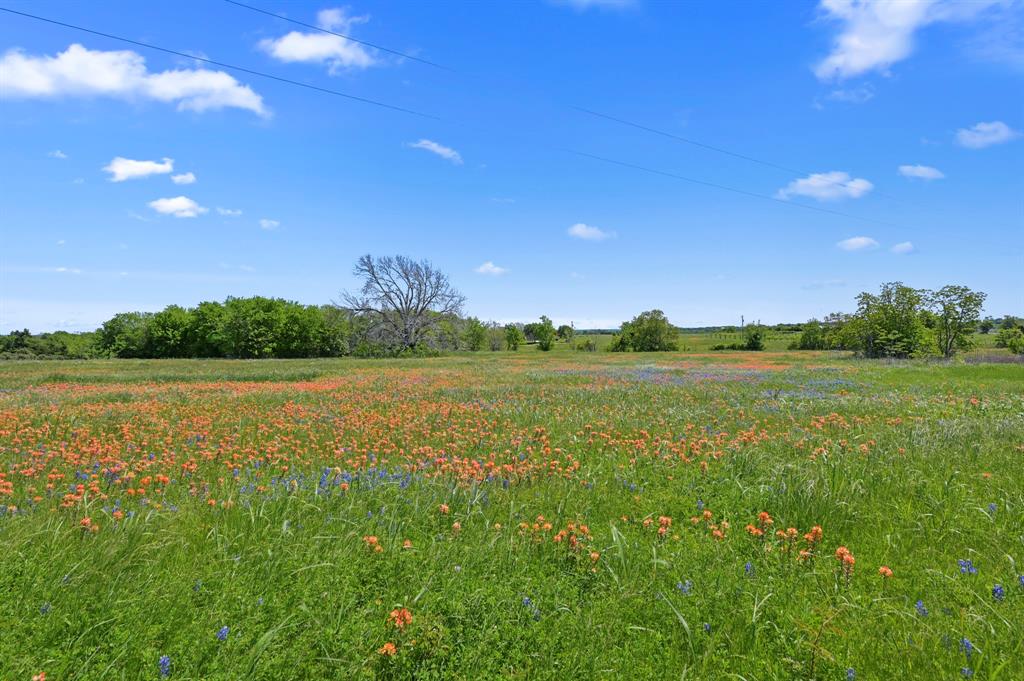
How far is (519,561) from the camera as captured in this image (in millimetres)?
3967

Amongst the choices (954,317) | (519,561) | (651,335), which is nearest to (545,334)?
(651,335)

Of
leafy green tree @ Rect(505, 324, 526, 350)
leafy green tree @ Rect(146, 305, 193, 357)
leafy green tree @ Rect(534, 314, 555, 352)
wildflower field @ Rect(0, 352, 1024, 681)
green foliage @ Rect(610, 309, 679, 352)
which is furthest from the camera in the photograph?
leafy green tree @ Rect(505, 324, 526, 350)

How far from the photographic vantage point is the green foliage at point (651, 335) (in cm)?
9769

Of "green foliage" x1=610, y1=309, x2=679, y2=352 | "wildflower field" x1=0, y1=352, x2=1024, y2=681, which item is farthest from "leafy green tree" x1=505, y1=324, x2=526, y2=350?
"wildflower field" x1=0, y1=352, x2=1024, y2=681

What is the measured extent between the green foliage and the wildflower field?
9226 centimetres

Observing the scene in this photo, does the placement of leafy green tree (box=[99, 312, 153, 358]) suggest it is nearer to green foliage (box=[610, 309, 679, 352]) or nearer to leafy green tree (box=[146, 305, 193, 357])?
leafy green tree (box=[146, 305, 193, 357])

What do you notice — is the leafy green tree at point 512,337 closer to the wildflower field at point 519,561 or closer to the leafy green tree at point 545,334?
the leafy green tree at point 545,334

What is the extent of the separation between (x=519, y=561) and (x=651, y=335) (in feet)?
324

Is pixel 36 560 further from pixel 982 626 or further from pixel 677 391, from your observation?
pixel 677 391

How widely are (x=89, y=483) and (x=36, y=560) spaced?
234cm

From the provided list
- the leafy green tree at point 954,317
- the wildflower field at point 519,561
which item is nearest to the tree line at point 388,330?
the leafy green tree at point 954,317

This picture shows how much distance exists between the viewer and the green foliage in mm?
97688

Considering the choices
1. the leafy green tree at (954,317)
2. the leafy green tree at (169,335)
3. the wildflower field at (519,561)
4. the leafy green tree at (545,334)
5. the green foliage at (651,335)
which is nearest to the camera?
the wildflower field at (519,561)

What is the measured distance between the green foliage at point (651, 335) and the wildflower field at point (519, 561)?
303ft
